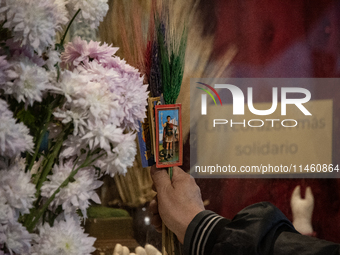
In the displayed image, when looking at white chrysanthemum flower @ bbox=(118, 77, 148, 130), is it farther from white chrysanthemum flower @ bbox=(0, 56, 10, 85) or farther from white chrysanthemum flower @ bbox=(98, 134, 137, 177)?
white chrysanthemum flower @ bbox=(0, 56, 10, 85)

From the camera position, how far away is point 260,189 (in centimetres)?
129

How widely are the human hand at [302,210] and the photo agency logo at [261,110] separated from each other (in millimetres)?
303

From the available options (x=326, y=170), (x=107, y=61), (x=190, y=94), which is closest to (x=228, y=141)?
(x=190, y=94)

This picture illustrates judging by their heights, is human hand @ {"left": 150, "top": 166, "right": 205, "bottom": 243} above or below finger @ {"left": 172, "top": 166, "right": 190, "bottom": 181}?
below

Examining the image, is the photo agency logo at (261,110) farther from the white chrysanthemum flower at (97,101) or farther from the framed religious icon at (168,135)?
the white chrysanthemum flower at (97,101)

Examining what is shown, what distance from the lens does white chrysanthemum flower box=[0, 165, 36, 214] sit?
20.7 inches

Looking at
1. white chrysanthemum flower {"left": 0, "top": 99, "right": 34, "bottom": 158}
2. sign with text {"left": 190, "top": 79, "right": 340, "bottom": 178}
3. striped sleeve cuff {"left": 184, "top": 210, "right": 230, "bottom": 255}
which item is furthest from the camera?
sign with text {"left": 190, "top": 79, "right": 340, "bottom": 178}

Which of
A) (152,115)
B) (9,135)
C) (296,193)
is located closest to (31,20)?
(9,135)

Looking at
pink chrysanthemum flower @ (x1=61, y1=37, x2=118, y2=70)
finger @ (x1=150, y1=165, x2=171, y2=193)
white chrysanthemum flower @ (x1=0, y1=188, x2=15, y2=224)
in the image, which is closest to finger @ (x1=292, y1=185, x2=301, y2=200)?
finger @ (x1=150, y1=165, x2=171, y2=193)

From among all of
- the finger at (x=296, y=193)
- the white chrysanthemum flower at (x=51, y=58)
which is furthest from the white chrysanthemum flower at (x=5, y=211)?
the finger at (x=296, y=193)

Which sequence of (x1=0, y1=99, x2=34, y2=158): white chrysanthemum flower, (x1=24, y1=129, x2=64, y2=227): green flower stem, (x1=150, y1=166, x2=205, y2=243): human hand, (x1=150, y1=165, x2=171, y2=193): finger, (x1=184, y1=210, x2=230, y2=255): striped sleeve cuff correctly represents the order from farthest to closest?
(x1=150, y1=165, x2=171, y2=193): finger
(x1=150, y1=166, x2=205, y2=243): human hand
(x1=184, y1=210, x2=230, y2=255): striped sleeve cuff
(x1=24, y1=129, x2=64, y2=227): green flower stem
(x1=0, y1=99, x2=34, y2=158): white chrysanthemum flower

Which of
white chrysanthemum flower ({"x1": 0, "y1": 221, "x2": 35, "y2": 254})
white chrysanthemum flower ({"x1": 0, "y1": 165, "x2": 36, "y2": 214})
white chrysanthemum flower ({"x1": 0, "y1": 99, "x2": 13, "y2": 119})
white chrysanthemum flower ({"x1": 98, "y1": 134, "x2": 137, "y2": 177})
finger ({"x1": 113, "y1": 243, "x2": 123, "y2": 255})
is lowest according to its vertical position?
finger ({"x1": 113, "y1": 243, "x2": 123, "y2": 255})

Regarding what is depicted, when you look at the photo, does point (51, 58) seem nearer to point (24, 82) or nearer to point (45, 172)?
point (24, 82)

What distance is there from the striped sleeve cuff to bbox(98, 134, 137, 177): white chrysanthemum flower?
0.31 m
